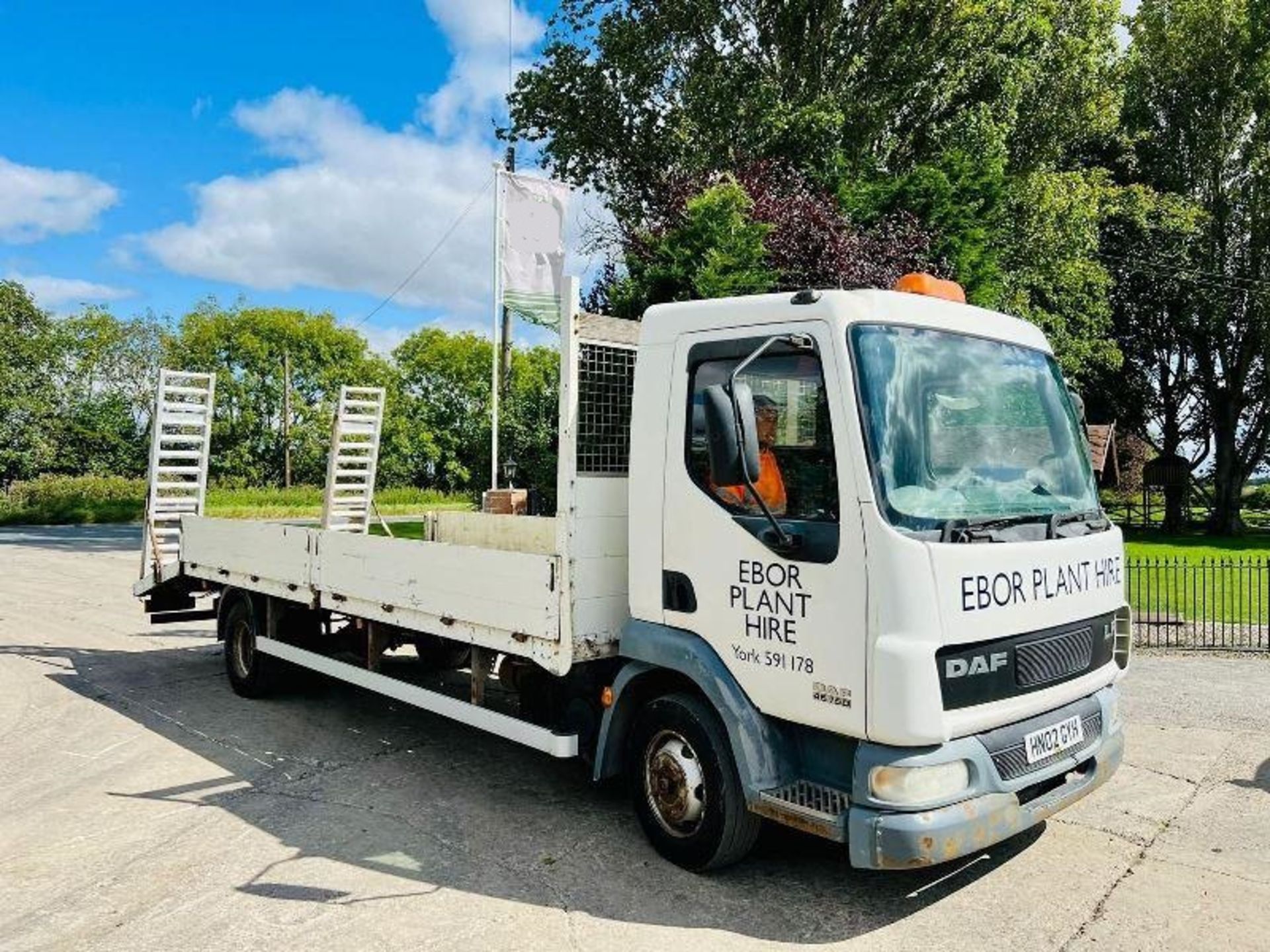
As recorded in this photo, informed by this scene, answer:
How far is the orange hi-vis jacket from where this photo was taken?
158 inches

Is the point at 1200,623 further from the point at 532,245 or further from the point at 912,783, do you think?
the point at 912,783

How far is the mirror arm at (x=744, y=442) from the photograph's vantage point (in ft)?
12.4

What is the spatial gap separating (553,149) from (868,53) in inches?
296

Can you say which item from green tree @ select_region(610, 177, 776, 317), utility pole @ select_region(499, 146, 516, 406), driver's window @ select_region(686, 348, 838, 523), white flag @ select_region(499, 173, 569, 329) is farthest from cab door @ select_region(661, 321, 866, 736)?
utility pole @ select_region(499, 146, 516, 406)

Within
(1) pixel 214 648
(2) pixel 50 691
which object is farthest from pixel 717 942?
(1) pixel 214 648

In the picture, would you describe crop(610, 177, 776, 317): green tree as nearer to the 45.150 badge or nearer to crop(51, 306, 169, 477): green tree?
the 45.150 badge

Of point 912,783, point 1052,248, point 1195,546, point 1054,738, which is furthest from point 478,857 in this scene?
point 1195,546

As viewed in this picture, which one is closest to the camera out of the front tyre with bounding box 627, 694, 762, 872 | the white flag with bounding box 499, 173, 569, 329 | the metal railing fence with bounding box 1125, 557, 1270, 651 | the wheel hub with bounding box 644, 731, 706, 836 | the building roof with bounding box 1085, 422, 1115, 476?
the front tyre with bounding box 627, 694, 762, 872

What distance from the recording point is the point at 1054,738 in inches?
159

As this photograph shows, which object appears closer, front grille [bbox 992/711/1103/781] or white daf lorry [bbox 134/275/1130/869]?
white daf lorry [bbox 134/275/1130/869]

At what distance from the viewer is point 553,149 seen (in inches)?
887

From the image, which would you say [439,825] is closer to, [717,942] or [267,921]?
[267,921]

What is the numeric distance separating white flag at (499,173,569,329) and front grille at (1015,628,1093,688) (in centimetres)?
820

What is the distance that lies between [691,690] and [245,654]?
511 cm
